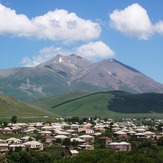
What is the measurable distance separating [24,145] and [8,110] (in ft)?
366

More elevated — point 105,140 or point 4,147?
point 105,140

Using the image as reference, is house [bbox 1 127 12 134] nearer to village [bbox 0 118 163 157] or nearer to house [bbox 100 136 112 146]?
village [bbox 0 118 163 157]

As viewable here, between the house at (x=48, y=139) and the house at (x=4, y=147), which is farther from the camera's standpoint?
the house at (x=48, y=139)

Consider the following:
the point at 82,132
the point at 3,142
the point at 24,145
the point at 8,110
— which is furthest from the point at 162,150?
the point at 8,110

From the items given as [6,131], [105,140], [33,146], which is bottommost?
[33,146]

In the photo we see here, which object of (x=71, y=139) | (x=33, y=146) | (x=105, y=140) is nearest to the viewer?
(x=33, y=146)

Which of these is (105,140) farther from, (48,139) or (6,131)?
(6,131)

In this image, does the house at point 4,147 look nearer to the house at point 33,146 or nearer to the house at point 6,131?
the house at point 33,146

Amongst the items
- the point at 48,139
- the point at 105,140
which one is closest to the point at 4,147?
the point at 48,139

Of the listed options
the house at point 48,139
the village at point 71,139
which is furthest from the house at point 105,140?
the house at point 48,139

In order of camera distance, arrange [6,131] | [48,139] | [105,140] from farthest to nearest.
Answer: [6,131], [48,139], [105,140]

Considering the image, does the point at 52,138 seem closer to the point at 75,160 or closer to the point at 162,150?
the point at 162,150

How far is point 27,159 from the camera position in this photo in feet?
237

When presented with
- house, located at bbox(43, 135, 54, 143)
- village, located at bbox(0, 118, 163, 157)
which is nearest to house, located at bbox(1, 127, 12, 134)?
village, located at bbox(0, 118, 163, 157)
